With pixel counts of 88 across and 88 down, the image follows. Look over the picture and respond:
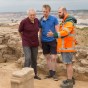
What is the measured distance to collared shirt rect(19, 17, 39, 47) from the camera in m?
7.67

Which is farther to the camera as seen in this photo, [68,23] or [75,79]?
[75,79]

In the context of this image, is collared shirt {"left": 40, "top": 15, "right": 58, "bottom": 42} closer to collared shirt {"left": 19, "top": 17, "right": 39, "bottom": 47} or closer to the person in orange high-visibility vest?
collared shirt {"left": 19, "top": 17, "right": 39, "bottom": 47}

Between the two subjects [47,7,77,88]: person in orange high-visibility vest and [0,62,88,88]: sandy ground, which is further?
[0,62,88,88]: sandy ground

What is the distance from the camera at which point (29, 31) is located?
303 inches

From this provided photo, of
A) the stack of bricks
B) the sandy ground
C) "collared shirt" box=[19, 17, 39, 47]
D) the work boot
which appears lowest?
the sandy ground

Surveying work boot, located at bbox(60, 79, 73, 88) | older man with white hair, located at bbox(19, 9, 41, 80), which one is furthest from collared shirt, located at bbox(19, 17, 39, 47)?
work boot, located at bbox(60, 79, 73, 88)

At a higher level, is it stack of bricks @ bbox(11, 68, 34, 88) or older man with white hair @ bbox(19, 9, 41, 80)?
older man with white hair @ bbox(19, 9, 41, 80)

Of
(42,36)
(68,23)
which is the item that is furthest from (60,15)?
(42,36)

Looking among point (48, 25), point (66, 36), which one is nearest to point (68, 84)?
point (66, 36)

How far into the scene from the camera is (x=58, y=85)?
7574 millimetres

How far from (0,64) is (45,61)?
1854mm

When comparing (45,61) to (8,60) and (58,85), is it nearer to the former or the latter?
(58,85)

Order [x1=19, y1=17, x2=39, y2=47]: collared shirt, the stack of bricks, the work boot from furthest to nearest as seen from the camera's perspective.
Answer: [x1=19, y1=17, x2=39, y2=47]: collared shirt, the work boot, the stack of bricks

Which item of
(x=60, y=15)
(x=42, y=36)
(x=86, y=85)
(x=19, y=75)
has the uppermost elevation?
(x=60, y=15)
